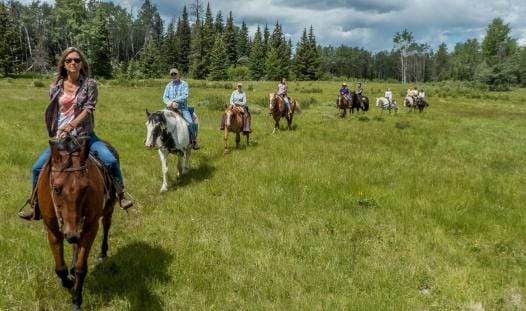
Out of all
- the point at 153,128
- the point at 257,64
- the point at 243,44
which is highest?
the point at 243,44

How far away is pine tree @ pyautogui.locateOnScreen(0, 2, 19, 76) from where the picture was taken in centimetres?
6750

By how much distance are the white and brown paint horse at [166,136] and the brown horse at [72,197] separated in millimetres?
5120

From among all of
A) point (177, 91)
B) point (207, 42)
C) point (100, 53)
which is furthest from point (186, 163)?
point (207, 42)

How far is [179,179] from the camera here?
41.8 feet

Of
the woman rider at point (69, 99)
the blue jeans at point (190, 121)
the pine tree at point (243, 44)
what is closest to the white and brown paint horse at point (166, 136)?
the blue jeans at point (190, 121)

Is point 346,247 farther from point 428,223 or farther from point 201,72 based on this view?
point 201,72

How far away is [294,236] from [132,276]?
10.4 ft

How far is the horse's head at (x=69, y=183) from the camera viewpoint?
14.9ft

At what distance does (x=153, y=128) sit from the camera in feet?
36.2

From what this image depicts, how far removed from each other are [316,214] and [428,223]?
7.92 feet

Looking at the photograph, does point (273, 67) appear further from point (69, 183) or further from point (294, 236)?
point (69, 183)

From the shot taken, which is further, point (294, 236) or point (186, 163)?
point (186, 163)

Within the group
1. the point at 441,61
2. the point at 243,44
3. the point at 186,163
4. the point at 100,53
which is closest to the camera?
the point at 186,163

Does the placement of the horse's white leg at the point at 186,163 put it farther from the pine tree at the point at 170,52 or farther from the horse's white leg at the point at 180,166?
the pine tree at the point at 170,52
